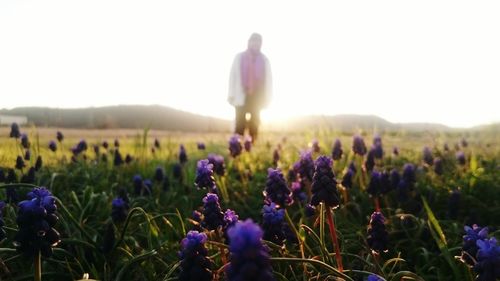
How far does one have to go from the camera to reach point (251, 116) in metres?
14.3

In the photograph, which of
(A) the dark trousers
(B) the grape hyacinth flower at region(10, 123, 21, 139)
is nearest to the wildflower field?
(B) the grape hyacinth flower at region(10, 123, 21, 139)

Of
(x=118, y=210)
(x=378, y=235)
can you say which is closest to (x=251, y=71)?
(x=118, y=210)

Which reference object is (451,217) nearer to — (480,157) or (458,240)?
(458,240)

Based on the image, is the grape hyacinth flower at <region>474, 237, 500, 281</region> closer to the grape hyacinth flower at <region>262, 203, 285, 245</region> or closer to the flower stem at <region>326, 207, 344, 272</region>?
the flower stem at <region>326, 207, 344, 272</region>

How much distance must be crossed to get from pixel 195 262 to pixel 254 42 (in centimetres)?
1215

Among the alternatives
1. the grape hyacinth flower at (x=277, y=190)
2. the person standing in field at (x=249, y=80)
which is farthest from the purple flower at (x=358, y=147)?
the person standing in field at (x=249, y=80)

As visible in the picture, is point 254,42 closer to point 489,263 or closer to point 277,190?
point 277,190

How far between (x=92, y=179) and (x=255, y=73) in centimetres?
842

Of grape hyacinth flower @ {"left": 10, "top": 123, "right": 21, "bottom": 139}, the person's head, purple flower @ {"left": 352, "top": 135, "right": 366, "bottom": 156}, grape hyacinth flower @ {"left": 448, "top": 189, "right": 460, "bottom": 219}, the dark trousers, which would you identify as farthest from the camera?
the dark trousers

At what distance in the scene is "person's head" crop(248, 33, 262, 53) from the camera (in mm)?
13672

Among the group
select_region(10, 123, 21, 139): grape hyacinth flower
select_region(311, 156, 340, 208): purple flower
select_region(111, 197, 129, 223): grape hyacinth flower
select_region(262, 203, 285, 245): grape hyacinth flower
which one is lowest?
select_region(111, 197, 129, 223): grape hyacinth flower

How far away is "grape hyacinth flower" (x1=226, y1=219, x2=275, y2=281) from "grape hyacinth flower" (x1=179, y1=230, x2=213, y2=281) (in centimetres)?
53

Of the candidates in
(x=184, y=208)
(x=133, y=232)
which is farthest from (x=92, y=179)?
(x=133, y=232)

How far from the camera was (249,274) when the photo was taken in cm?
129
